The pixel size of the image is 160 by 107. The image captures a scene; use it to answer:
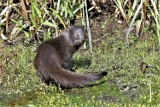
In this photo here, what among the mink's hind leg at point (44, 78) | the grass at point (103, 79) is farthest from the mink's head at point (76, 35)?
the mink's hind leg at point (44, 78)

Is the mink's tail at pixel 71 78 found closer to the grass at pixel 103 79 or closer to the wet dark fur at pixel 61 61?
the wet dark fur at pixel 61 61

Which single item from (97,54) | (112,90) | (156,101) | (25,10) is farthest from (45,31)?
(156,101)

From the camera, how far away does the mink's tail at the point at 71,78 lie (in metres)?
5.99

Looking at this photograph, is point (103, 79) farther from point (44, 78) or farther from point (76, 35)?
point (44, 78)

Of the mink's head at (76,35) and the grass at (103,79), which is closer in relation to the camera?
the grass at (103,79)

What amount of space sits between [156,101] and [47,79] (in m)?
1.32

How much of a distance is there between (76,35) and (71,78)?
87 cm

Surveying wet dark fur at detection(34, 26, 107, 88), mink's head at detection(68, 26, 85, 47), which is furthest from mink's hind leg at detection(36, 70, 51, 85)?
mink's head at detection(68, 26, 85, 47)

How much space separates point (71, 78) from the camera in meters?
6.15

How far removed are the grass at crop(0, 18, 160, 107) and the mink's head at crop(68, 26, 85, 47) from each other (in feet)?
1.36

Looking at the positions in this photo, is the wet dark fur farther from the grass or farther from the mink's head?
the grass

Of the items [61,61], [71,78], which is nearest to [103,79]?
[61,61]

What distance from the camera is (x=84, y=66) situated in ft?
24.0

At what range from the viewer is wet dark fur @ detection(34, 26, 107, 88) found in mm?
6105
